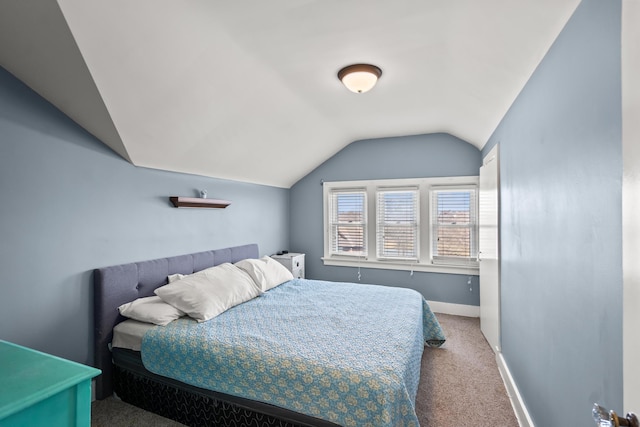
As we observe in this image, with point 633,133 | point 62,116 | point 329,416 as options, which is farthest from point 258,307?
point 633,133

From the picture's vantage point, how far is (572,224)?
1364 millimetres

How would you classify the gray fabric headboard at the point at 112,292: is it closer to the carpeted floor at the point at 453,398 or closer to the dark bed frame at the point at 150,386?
the dark bed frame at the point at 150,386

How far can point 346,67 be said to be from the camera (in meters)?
2.43

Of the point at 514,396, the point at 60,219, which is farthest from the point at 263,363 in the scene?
the point at 514,396

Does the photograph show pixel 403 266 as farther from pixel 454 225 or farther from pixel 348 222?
pixel 348 222

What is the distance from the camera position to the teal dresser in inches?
42.8

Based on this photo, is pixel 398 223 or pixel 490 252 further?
pixel 398 223

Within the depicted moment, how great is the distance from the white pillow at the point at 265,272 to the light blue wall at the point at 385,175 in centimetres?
150

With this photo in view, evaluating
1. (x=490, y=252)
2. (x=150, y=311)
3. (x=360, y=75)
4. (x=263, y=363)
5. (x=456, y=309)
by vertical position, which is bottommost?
(x=456, y=309)

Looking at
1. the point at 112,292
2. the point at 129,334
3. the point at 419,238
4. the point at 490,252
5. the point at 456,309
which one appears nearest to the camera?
the point at 129,334

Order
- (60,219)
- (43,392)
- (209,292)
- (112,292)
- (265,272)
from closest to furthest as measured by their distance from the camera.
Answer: (43,392) → (60,219) → (112,292) → (209,292) → (265,272)

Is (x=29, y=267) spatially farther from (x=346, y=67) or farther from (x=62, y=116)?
(x=346, y=67)

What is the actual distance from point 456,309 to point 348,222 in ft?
6.70

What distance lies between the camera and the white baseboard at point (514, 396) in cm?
206
